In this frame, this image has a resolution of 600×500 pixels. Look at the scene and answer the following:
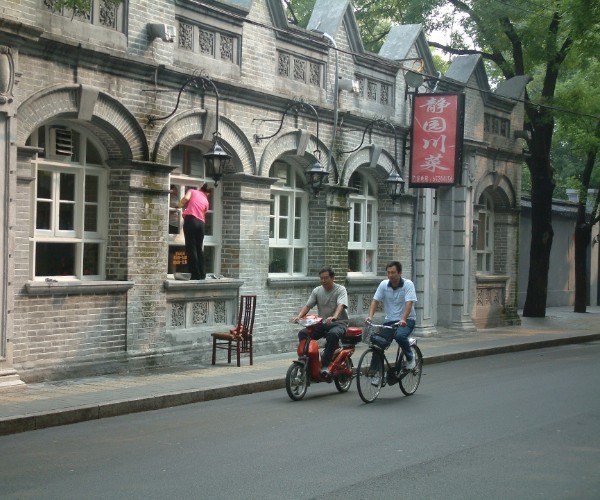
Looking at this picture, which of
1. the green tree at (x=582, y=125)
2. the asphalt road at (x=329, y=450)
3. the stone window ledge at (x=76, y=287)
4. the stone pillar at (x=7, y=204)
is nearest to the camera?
the asphalt road at (x=329, y=450)

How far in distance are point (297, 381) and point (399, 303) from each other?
1751mm

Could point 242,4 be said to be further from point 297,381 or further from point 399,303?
point 297,381

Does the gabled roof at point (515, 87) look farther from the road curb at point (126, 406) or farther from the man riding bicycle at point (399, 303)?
the road curb at point (126, 406)

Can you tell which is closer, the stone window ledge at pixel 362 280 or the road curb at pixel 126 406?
the road curb at pixel 126 406

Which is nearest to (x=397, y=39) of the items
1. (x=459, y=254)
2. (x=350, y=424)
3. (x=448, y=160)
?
(x=448, y=160)

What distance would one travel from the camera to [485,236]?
89.0ft

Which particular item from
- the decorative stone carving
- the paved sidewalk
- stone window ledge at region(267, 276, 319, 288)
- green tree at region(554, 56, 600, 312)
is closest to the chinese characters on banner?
the paved sidewalk

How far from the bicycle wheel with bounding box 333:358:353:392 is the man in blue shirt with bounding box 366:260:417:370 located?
30.0 inches

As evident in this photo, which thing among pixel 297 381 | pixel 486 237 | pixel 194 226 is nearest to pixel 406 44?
pixel 486 237

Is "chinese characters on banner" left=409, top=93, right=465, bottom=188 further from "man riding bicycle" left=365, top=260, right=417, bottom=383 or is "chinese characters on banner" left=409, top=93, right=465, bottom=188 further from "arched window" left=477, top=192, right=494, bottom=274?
"man riding bicycle" left=365, top=260, right=417, bottom=383

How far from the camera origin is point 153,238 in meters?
15.5

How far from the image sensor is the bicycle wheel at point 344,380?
14.0 m

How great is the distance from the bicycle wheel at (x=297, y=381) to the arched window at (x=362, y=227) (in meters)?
8.29

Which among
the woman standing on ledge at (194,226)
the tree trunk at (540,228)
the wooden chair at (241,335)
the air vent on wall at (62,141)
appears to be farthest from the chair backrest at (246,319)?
the tree trunk at (540,228)
